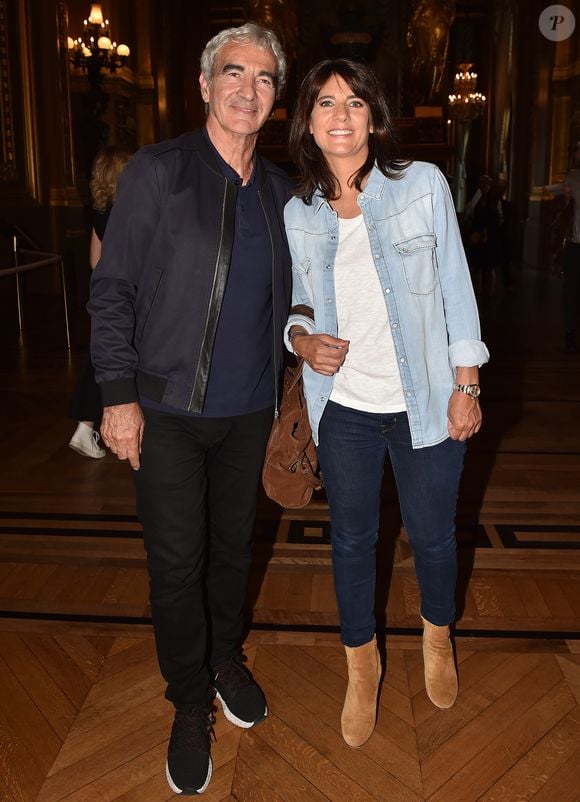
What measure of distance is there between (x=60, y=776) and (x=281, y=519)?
1.65m

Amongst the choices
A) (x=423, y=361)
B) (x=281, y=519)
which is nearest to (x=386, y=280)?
(x=423, y=361)

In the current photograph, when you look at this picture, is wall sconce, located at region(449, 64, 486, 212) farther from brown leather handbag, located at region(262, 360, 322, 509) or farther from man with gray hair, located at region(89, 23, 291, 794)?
brown leather handbag, located at region(262, 360, 322, 509)

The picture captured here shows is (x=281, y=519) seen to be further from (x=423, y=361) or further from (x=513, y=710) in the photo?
(x=423, y=361)

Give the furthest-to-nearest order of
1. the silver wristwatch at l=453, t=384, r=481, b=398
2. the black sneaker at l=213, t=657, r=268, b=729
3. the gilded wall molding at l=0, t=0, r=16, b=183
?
the gilded wall molding at l=0, t=0, r=16, b=183 → the black sneaker at l=213, t=657, r=268, b=729 → the silver wristwatch at l=453, t=384, r=481, b=398

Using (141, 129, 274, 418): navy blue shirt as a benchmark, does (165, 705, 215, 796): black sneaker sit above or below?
below

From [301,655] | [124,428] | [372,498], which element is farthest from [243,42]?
[301,655]

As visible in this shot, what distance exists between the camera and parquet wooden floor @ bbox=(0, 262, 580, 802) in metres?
1.88

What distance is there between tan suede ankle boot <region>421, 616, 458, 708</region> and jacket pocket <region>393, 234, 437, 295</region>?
0.88m

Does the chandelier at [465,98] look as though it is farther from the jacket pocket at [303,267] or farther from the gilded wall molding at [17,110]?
the jacket pocket at [303,267]

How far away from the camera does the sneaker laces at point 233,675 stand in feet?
6.87

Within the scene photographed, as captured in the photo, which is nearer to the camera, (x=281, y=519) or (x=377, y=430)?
(x=377, y=430)

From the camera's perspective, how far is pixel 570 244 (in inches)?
265

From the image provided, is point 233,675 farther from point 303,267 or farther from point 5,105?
point 5,105

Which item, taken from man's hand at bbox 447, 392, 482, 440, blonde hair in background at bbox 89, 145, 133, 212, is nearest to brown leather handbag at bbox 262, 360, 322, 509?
man's hand at bbox 447, 392, 482, 440
